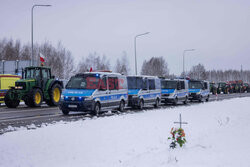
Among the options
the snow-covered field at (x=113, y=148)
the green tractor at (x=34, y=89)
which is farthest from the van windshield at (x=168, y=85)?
the snow-covered field at (x=113, y=148)

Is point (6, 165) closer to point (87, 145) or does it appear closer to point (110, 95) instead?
point (87, 145)

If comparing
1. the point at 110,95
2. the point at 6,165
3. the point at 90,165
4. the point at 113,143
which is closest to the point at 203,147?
the point at 113,143

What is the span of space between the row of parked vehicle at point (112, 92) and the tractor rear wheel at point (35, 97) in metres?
4.53

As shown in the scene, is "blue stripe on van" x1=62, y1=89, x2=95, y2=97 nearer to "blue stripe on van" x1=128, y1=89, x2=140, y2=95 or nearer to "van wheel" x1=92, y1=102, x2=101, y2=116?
"van wheel" x1=92, y1=102, x2=101, y2=116

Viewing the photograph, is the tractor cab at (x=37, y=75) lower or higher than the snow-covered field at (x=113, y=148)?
higher

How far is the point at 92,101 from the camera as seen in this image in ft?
57.0

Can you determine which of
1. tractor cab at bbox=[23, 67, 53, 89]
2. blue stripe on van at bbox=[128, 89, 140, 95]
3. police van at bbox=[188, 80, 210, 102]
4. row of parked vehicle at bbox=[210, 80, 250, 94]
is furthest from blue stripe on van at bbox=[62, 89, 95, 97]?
row of parked vehicle at bbox=[210, 80, 250, 94]

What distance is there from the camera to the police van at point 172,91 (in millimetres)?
29422

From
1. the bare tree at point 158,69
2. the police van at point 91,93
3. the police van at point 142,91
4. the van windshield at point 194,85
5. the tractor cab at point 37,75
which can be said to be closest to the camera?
the police van at point 91,93

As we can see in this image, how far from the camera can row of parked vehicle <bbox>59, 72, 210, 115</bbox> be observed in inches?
683

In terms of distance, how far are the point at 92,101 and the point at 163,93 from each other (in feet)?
44.2

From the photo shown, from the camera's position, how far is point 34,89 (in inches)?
870

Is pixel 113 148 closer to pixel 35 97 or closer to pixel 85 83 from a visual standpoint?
pixel 85 83

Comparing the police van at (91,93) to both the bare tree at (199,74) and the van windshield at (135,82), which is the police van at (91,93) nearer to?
the van windshield at (135,82)
